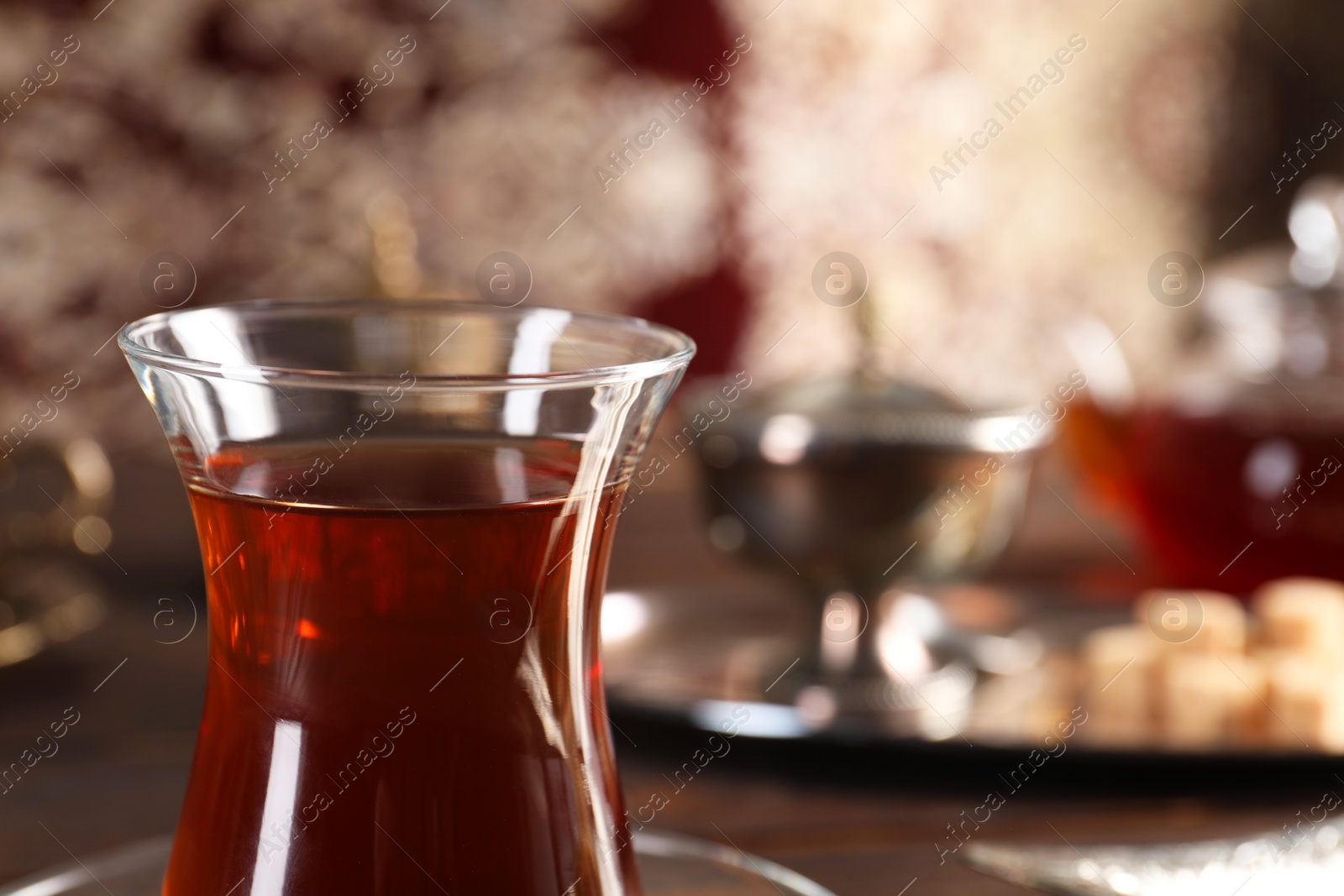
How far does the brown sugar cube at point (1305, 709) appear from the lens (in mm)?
587

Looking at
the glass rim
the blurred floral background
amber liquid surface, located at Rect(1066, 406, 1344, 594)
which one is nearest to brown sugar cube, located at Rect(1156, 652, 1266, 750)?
amber liquid surface, located at Rect(1066, 406, 1344, 594)

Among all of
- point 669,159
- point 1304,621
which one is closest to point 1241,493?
point 1304,621

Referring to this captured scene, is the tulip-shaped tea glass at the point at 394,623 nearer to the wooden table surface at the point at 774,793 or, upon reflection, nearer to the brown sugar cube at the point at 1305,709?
the wooden table surface at the point at 774,793

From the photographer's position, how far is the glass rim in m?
0.27

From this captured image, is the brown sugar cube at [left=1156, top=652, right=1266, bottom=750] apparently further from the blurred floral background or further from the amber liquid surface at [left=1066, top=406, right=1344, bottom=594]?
the blurred floral background

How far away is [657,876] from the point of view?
0.38m

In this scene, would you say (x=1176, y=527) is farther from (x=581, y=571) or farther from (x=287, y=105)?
(x=287, y=105)

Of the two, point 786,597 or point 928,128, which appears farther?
point 928,128

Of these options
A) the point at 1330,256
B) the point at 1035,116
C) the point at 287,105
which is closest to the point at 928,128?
the point at 1035,116

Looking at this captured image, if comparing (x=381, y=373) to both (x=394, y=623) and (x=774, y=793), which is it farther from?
(x=774, y=793)

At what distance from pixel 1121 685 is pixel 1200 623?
0.24ft

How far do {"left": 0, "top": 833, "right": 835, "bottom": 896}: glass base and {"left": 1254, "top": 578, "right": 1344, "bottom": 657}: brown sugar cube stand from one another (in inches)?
16.3

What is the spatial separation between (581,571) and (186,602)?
0.52 metres

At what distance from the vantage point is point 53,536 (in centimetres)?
77
